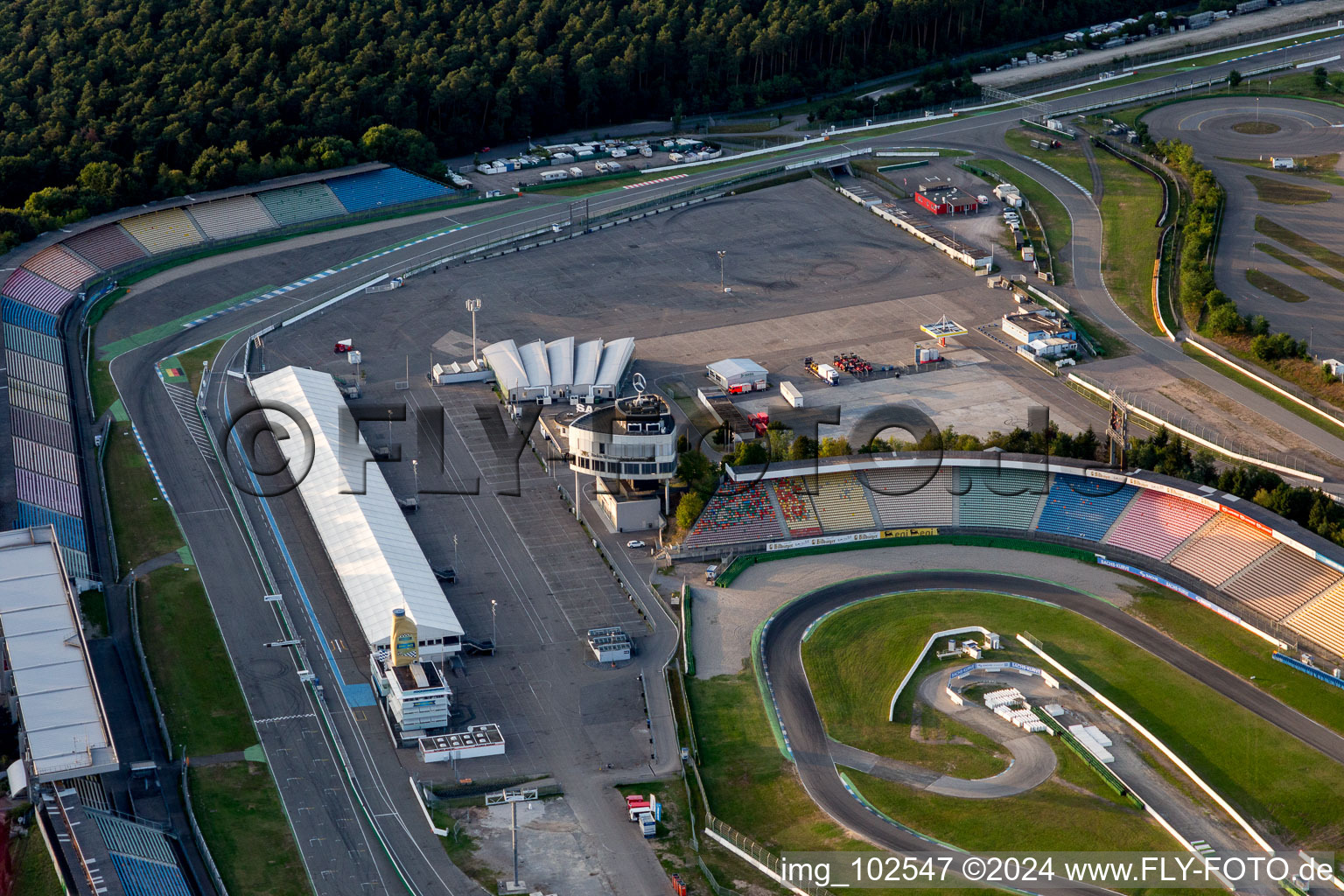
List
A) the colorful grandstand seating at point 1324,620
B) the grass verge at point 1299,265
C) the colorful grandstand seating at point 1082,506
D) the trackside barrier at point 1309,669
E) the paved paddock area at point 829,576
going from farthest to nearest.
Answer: the grass verge at point 1299,265 < the colorful grandstand seating at point 1082,506 < the paved paddock area at point 829,576 < the colorful grandstand seating at point 1324,620 < the trackside barrier at point 1309,669

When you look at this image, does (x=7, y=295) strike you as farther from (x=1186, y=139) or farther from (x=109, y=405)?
(x=1186, y=139)

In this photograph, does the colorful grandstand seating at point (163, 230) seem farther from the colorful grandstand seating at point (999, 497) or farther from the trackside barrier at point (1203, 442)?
the trackside barrier at point (1203, 442)

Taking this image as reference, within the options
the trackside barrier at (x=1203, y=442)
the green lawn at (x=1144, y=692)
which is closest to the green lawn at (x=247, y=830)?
the green lawn at (x=1144, y=692)

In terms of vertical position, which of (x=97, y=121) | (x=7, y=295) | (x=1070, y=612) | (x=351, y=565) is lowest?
(x=1070, y=612)

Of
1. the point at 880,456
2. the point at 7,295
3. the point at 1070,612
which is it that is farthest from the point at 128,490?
the point at 1070,612

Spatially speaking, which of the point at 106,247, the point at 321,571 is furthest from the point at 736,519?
the point at 106,247
